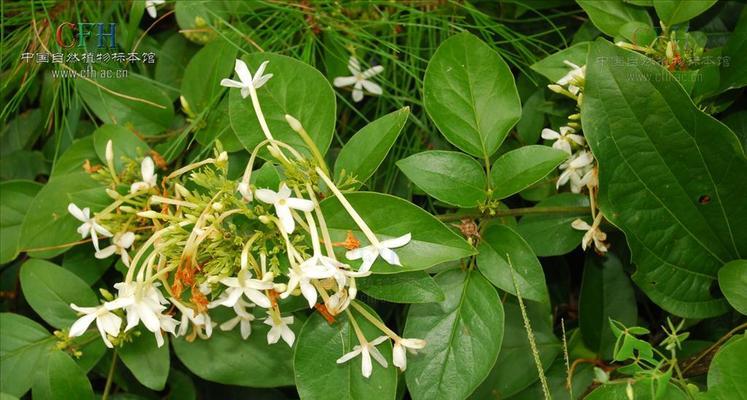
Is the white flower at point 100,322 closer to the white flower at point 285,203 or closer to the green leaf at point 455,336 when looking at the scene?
the white flower at point 285,203

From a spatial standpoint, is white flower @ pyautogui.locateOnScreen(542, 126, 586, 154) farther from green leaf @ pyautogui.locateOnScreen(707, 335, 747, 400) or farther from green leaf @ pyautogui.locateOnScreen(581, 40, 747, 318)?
green leaf @ pyautogui.locateOnScreen(707, 335, 747, 400)

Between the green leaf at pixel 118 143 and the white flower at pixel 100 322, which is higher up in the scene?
the green leaf at pixel 118 143

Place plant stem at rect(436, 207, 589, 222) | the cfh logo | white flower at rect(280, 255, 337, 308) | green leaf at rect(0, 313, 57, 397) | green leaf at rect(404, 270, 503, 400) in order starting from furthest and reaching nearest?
1. the cfh logo
2. green leaf at rect(0, 313, 57, 397)
3. plant stem at rect(436, 207, 589, 222)
4. green leaf at rect(404, 270, 503, 400)
5. white flower at rect(280, 255, 337, 308)

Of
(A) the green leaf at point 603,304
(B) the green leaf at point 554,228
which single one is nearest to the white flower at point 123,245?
(B) the green leaf at point 554,228

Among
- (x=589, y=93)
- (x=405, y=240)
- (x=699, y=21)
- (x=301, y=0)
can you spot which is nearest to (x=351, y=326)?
(x=405, y=240)

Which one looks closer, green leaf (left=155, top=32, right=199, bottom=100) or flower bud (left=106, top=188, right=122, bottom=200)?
flower bud (left=106, top=188, right=122, bottom=200)

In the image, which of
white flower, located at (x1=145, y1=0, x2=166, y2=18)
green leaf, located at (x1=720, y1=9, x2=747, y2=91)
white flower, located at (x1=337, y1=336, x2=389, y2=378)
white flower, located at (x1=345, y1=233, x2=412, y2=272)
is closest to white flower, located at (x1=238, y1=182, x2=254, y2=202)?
white flower, located at (x1=345, y1=233, x2=412, y2=272)

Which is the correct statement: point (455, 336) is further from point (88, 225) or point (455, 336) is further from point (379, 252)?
point (88, 225)

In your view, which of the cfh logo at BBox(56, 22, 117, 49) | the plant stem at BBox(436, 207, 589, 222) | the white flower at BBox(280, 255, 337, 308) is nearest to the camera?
the white flower at BBox(280, 255, 337, 308)
